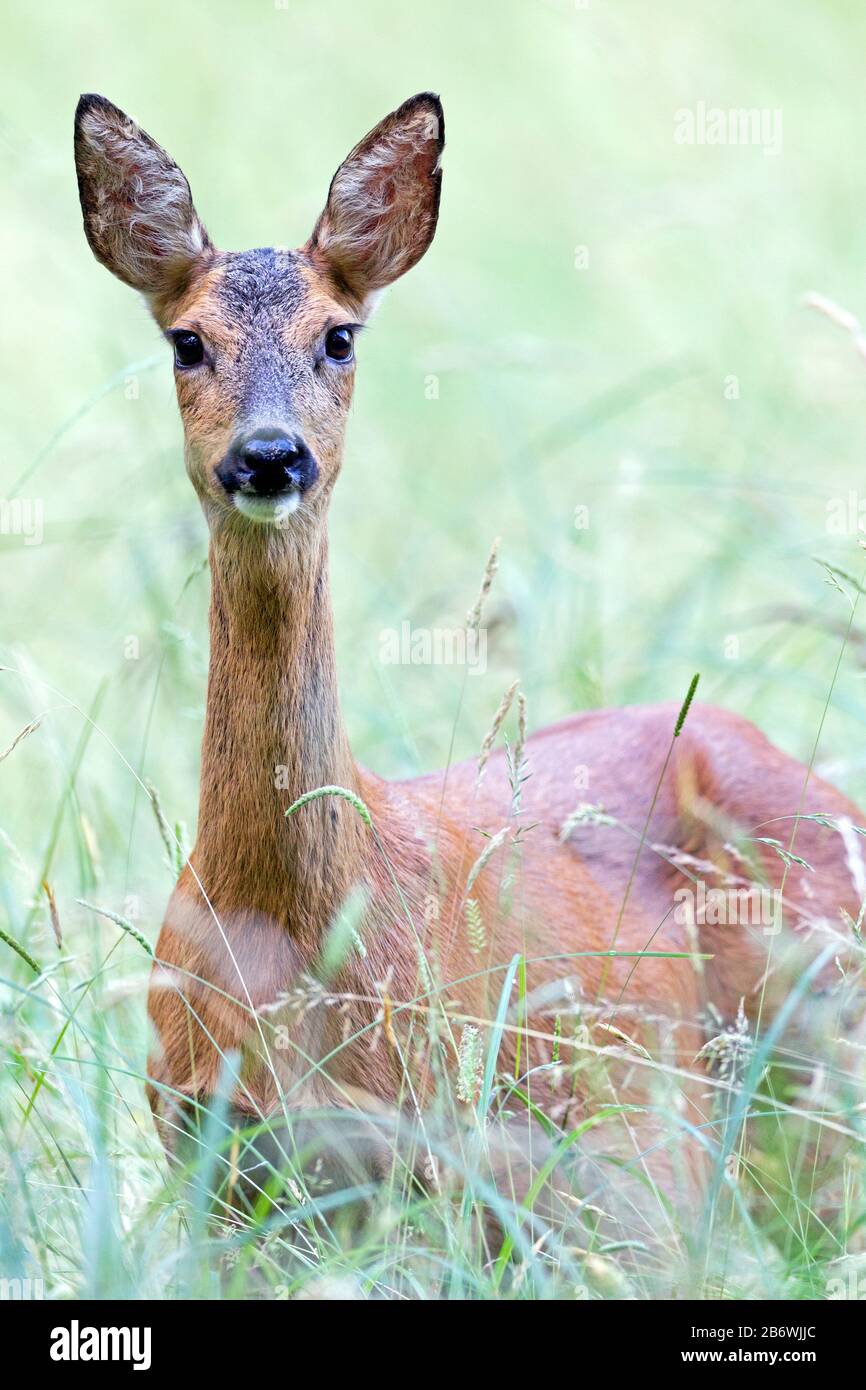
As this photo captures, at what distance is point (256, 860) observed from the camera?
12.8 ft

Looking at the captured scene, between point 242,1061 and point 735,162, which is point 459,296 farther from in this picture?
point 242,1061

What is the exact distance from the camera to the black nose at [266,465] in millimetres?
3762

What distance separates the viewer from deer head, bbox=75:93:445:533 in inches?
153

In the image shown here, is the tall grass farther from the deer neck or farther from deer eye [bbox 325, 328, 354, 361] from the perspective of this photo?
deer eye [bbox 325, 328, 354, 361]

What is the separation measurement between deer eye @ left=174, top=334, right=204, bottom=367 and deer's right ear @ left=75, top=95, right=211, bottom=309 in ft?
1.10

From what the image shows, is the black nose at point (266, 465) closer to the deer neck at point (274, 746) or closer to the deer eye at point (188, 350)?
the deer neck at point (274, 746)

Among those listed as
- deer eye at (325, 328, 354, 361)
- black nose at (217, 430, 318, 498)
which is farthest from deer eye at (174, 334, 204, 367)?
black nose at (217, 430, 318, 498)

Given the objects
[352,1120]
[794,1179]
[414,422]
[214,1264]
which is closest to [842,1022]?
[794,1179]

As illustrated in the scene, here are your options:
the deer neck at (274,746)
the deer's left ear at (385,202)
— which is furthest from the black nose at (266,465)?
the deer's left ear at (385,202)

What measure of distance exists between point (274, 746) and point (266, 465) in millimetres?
610

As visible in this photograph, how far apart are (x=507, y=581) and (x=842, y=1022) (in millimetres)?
2582

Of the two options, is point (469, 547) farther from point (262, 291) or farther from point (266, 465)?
point (266, 465)

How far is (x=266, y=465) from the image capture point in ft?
12.3

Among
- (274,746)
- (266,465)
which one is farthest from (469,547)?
(266,465)
